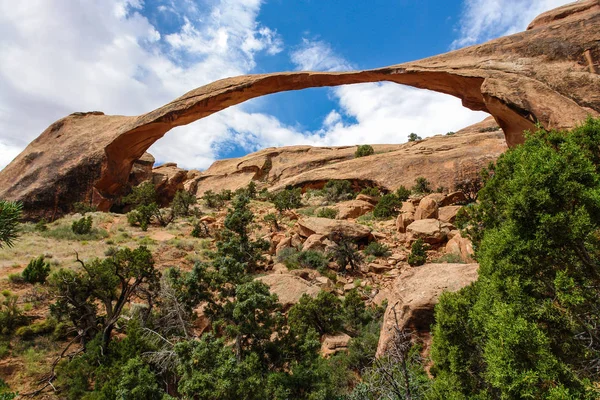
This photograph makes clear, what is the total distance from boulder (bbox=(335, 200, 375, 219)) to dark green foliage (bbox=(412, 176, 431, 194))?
3227 mm

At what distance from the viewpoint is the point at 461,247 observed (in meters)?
11.4

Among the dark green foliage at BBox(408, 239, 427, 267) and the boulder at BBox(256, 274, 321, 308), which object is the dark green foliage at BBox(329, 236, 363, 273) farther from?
the boulder at BBox(256, 274, 321, 308)

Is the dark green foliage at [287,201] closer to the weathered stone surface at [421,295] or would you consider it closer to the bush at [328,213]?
the bush at [328,213]

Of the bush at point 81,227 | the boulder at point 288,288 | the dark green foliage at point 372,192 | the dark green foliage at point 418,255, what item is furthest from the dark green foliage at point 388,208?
the bush at point 81,227

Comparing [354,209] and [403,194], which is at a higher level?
[403,194]

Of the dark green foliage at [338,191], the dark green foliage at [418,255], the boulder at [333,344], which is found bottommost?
the boulder at [333,344]

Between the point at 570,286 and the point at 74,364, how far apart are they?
28.1ft

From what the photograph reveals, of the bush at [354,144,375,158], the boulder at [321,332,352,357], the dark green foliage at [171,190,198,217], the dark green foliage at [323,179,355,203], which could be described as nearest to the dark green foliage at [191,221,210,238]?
the dark green foliage at [171,190,198,217]

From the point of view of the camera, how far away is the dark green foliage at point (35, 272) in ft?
30.9

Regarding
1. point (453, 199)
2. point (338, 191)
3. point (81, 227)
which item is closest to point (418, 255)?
point (453, 199)

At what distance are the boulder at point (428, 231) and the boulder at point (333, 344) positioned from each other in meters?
7.01

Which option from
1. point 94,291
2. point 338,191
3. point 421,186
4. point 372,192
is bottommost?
point 94,291

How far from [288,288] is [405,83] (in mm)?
9716

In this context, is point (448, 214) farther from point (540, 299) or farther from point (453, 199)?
point (540, 299)
